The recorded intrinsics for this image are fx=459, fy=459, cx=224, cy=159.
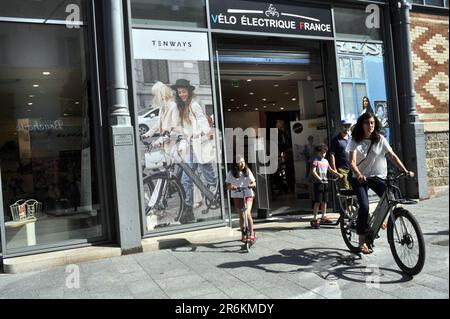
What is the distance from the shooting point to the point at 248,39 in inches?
358

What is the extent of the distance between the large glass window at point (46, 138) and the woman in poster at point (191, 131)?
151cm

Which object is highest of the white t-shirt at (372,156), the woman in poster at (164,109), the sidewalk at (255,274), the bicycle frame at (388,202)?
the woman in poster at (164,109)

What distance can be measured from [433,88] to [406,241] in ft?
23.9

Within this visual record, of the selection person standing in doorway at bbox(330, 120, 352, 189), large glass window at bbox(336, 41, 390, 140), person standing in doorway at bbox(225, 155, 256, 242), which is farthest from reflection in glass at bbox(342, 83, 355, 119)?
person standing in doorway at bbox(225, 155, 256, 242)

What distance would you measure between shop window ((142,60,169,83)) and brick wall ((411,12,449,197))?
6.28m

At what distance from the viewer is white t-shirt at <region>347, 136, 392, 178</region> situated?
5570mm

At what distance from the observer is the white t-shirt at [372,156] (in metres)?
5.57

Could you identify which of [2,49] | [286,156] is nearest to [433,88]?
[286,156]

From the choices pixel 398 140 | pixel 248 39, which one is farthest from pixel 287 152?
pixel 248 39

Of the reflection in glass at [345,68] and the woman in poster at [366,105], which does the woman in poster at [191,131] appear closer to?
the reflection in glass at [345,68]

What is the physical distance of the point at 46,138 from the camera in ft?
23.8

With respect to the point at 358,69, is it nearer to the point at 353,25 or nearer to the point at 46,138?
the point at 353,25

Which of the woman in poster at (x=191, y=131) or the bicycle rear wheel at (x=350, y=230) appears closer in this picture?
the bicycle rear wheel at (x=350, y=230)

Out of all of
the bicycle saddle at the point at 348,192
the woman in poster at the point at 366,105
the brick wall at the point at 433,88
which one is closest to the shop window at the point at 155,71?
the bicycle saddle at the point at 348,192
